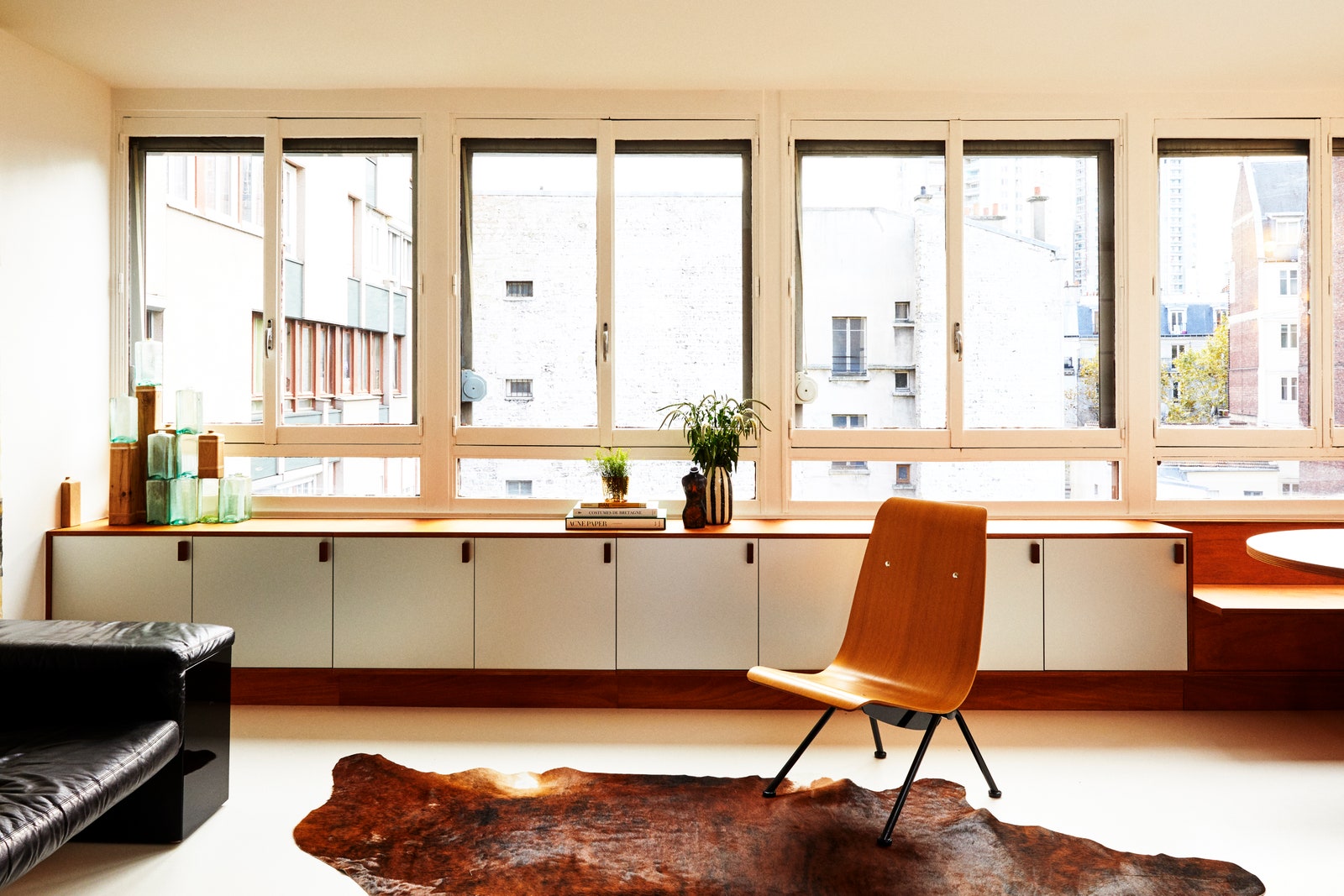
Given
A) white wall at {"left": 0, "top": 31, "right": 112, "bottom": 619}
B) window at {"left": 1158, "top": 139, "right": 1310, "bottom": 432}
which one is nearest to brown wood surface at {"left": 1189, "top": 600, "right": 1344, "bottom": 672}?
window at {"left": 1158, "top": 139, "right": 1310, "bottom": 432}

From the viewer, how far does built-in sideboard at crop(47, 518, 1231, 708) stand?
12.8 feet

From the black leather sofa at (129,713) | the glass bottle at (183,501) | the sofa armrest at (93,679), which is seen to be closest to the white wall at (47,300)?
the glass bottle at (183,501)

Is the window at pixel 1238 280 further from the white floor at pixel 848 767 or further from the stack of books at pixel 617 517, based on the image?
the stack of books at pixel 617 517

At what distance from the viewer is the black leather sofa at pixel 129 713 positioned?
246cm

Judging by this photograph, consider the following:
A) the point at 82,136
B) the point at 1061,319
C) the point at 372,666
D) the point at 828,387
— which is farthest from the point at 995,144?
the point at 82,136

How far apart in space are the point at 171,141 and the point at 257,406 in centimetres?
142

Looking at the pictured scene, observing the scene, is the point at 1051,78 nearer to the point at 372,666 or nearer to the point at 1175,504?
the point at 1175,504

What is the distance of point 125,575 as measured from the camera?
13.0ft

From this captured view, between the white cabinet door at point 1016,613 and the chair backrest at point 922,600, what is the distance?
2.30 feet

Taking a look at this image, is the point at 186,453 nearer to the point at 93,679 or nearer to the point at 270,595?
the point at 270,595

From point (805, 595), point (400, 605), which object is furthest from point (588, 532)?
point (805, 595)

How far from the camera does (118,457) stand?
4098 mm

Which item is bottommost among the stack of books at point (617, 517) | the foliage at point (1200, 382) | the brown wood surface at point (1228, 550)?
the brown wood surface at point (1228, 550)

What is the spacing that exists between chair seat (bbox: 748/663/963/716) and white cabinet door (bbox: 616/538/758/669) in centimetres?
67
